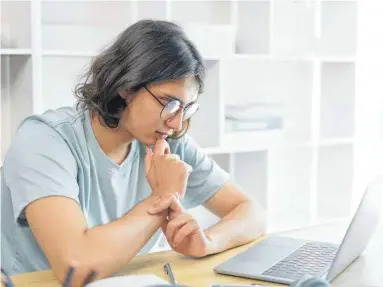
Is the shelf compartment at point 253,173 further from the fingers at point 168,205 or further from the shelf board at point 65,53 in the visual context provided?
the fingers at point 168,205

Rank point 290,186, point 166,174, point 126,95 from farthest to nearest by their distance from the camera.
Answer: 1. point 290,186
2. point 126,95
3. point 166,174

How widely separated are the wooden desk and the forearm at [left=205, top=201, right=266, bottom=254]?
0.07 feet

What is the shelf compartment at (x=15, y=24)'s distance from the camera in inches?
87.4

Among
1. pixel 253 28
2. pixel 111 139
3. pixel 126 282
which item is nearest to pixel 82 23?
pixel 253 28

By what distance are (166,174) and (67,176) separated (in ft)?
0.76

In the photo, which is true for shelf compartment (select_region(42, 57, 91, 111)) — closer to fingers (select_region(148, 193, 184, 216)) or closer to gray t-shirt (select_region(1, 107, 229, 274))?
gray t-shirt (select_region(1, 107, 229, 274))

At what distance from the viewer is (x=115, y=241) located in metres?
1.33

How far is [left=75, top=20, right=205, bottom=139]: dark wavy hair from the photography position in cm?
155

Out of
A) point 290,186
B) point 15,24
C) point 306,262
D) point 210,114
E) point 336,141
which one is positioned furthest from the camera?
point 290,186

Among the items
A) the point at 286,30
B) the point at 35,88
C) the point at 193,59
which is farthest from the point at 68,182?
the point at 286,30

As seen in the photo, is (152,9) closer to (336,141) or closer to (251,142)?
(251,142)

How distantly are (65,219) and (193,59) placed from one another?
54 cm

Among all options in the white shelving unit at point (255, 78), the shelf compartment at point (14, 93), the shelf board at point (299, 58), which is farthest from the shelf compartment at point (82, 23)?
the shelf board at point (299, 58)

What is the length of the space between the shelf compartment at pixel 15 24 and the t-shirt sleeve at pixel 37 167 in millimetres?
786
